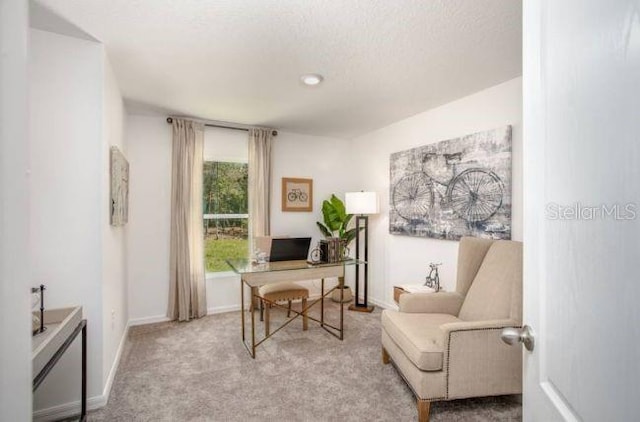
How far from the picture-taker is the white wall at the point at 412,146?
2572 millimetres

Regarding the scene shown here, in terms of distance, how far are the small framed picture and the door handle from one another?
3.66 metres

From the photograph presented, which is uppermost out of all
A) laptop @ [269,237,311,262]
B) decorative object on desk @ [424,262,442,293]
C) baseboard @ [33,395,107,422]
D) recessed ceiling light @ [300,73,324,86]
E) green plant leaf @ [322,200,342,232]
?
recessed ceiling light @ [300,73,324,86]

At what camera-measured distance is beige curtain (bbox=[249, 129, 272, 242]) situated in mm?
4035

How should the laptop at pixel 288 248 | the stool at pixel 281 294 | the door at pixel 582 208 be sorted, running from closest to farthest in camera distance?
the door at pixel 582 208, the laptop at pixel 288 248, the stool at pixel 281 294

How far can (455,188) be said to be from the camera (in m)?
3.04

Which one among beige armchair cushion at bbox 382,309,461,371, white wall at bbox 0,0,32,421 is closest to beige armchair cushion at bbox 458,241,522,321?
beige armchair cushion at bbox 382,309,461,371

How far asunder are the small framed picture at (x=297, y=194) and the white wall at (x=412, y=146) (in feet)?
2.67

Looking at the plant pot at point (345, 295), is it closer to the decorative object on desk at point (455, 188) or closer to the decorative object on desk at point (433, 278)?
the decorative object on desk at point (455, 188)

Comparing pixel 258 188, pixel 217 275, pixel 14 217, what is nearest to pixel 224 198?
pixel 258 188

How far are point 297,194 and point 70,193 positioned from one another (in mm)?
2781

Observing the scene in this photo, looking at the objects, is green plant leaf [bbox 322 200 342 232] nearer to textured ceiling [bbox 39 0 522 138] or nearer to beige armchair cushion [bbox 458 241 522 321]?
textured ceiling [bbox 39 0 522 138]

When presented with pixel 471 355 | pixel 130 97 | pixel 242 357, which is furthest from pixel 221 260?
pixel 471 355

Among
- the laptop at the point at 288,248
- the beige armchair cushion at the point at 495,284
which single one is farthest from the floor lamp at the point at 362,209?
the beige armchair cushion at the point at 495,284

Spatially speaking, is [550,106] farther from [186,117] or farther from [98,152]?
[186,117]
